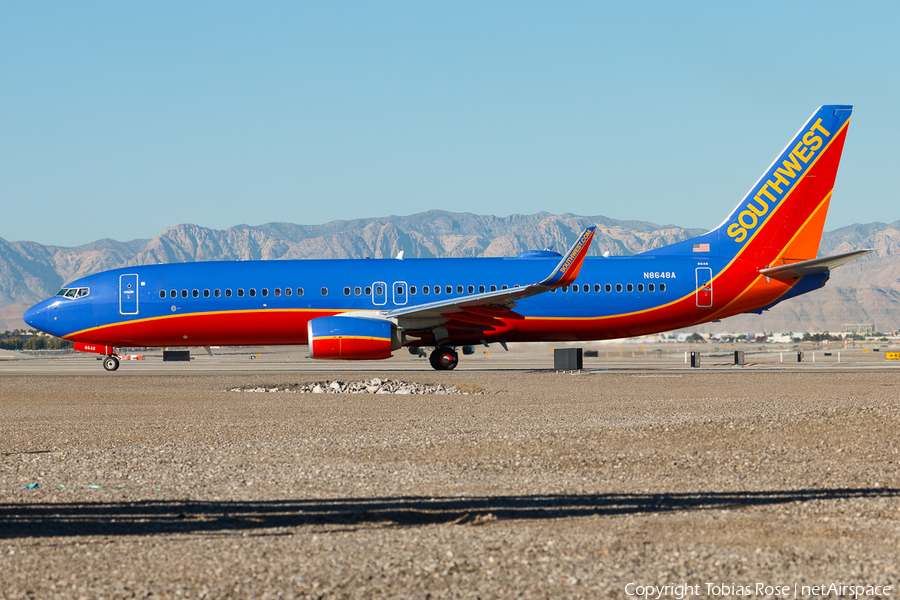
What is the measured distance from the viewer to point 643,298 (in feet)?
106

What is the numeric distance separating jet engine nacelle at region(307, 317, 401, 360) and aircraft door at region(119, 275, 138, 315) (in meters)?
7.49

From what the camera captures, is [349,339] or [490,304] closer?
[349,339]

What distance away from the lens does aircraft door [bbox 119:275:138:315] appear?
32.0 meters

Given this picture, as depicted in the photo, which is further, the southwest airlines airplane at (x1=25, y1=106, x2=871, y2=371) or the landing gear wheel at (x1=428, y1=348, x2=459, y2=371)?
the landing gear wheel at (x1=428, y1=348, x2=459, y2=371)

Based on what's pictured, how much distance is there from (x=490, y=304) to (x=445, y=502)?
22.3m

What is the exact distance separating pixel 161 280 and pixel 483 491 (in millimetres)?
26103

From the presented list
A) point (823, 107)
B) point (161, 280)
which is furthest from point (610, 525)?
point (823, 107)

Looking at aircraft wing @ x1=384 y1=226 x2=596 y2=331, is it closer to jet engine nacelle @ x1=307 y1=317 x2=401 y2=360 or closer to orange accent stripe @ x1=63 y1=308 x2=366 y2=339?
jet engine nacelle @ x1=307 y1=317 x2=401 y2=360

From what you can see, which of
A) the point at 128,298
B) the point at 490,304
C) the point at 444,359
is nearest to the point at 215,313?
the point at 128,298

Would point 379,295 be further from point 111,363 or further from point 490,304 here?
point 111,363

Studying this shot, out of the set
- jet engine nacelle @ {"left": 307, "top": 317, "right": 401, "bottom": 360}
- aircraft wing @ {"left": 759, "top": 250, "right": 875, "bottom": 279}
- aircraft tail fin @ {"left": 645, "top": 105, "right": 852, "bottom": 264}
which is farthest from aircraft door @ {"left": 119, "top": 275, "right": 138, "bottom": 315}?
aircraft wing @ {"left": 759, "top": 250, "right": 875, "bottom": 279}

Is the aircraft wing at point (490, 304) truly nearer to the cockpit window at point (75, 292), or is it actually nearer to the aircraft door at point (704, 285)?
the aircraft door at point (704, 285)

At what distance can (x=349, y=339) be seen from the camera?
29.3 metres

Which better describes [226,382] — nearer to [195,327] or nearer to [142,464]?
[195,327]
